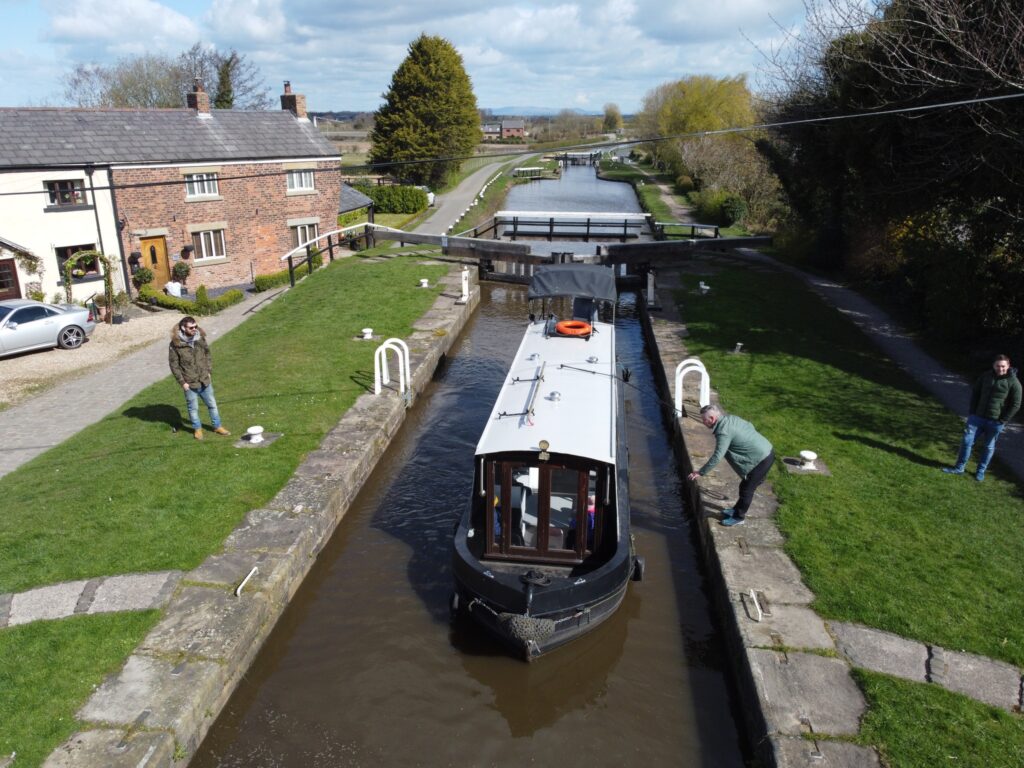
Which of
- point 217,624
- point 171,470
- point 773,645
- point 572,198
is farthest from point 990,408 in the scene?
point 572,198

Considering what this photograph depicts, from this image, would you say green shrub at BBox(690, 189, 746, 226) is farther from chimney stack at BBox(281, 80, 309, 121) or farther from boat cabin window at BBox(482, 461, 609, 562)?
boat cabin window at BBox(482, 461, 609, 562)

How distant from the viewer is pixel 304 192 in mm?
27344

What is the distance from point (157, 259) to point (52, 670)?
64.4 feet

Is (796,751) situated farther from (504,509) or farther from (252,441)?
(252,441)

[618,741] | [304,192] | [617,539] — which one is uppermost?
[304,192]

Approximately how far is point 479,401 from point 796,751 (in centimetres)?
1015

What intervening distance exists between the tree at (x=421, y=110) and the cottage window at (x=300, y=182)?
2036 cm

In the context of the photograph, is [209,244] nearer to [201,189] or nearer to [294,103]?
[201,189]

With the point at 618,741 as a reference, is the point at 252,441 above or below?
above

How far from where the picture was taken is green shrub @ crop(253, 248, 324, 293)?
79.5 feet

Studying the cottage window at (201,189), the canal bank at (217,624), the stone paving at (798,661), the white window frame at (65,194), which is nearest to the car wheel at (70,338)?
the white window frame at (65,194)

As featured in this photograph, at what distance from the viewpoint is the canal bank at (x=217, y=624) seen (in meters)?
6.04

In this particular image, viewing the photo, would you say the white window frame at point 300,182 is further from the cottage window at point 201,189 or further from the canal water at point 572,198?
the canal water at point 572,198

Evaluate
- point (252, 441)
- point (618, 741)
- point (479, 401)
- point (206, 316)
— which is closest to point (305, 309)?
point (206, 316)
